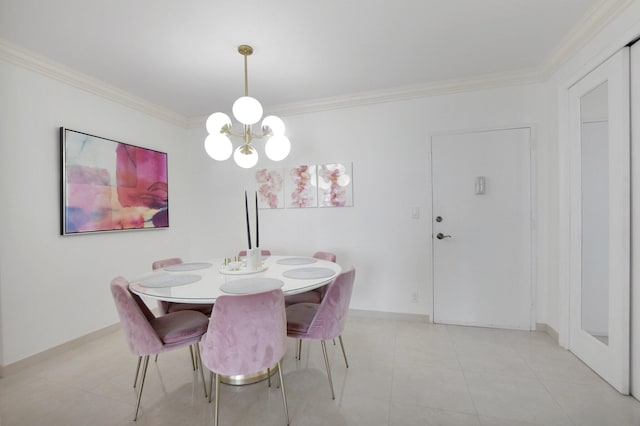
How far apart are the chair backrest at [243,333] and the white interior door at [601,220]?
2.11m

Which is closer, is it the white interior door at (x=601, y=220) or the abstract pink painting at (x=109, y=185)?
the white interior door at (x=601, y=220)

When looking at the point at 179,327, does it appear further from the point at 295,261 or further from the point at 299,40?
the point at 299,40

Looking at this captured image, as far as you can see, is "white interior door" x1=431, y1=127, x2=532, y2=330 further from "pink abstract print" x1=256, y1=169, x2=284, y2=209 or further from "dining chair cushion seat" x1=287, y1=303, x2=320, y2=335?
"pink abstract print" x1=256, y1=169, x2=284, y2=209

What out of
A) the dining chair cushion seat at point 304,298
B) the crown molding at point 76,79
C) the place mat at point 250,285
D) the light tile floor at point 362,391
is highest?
the crown molding at point 76,79

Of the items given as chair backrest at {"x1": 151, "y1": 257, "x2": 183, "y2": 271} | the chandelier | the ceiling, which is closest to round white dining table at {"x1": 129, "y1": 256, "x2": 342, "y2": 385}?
chair backrest at {"x1": 151, "y1": 257, "x2": 183, "y2": 271}

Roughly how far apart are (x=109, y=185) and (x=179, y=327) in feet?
6.13

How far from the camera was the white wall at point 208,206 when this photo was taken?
2213 millimetres

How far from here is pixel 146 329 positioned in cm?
159

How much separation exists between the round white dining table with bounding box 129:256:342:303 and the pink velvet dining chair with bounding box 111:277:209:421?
0.09 m

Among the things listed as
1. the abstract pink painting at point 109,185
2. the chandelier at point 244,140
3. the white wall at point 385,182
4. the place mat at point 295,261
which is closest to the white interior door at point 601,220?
the white wall at point 385,182

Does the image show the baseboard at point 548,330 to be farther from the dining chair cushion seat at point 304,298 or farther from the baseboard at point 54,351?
the baseboard at point 54,351

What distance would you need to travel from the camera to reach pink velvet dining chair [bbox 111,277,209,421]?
A: 61.3 inches

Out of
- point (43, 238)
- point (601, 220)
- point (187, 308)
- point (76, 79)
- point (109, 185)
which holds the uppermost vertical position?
point (76, 79)

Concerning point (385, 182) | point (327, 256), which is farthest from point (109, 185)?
point (385, 182)
